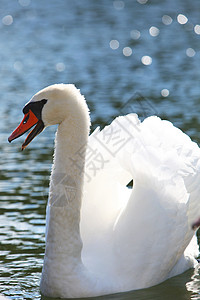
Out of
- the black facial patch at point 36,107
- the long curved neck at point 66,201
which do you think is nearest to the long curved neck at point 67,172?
the long curved neck at point 66,201

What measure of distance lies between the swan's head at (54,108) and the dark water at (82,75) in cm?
135

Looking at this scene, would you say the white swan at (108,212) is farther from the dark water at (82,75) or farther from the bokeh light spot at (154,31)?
the bokeh light spot at (154,31)

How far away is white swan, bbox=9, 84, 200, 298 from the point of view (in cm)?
516

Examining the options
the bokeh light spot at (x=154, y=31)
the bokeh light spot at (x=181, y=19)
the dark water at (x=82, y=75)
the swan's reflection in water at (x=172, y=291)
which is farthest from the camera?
the bokeh light spot at (x=181, y=19)

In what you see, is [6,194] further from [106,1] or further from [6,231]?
[106,1]

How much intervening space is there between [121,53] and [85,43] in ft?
4.86

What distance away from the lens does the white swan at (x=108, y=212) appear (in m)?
5.16

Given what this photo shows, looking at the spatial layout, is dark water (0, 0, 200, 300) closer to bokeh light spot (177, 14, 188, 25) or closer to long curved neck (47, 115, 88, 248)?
bokeh light spot (177, 14, 188, 25)

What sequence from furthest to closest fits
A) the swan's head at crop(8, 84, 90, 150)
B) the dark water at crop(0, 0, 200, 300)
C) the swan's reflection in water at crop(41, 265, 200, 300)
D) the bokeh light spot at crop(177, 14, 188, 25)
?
1. the bokeh light spot at crop(177, 14, 188, 25)
2. the dark water at crop(0, 0, 200, 300)
3. the swan's reflection in water at crop(41, 265, 200, 300)
4. the swan's head at crop(8, 84, 90, 150)

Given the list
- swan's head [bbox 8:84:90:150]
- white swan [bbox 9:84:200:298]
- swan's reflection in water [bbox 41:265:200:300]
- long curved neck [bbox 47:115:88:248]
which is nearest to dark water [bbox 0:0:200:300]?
swan's reflection in water [bbox 41:265:200:300]

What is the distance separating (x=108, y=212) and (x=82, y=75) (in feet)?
31.2

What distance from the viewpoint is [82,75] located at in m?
15.0

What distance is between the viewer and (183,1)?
24.8m

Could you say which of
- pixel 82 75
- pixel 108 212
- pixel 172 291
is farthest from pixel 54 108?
pixel 82 75
